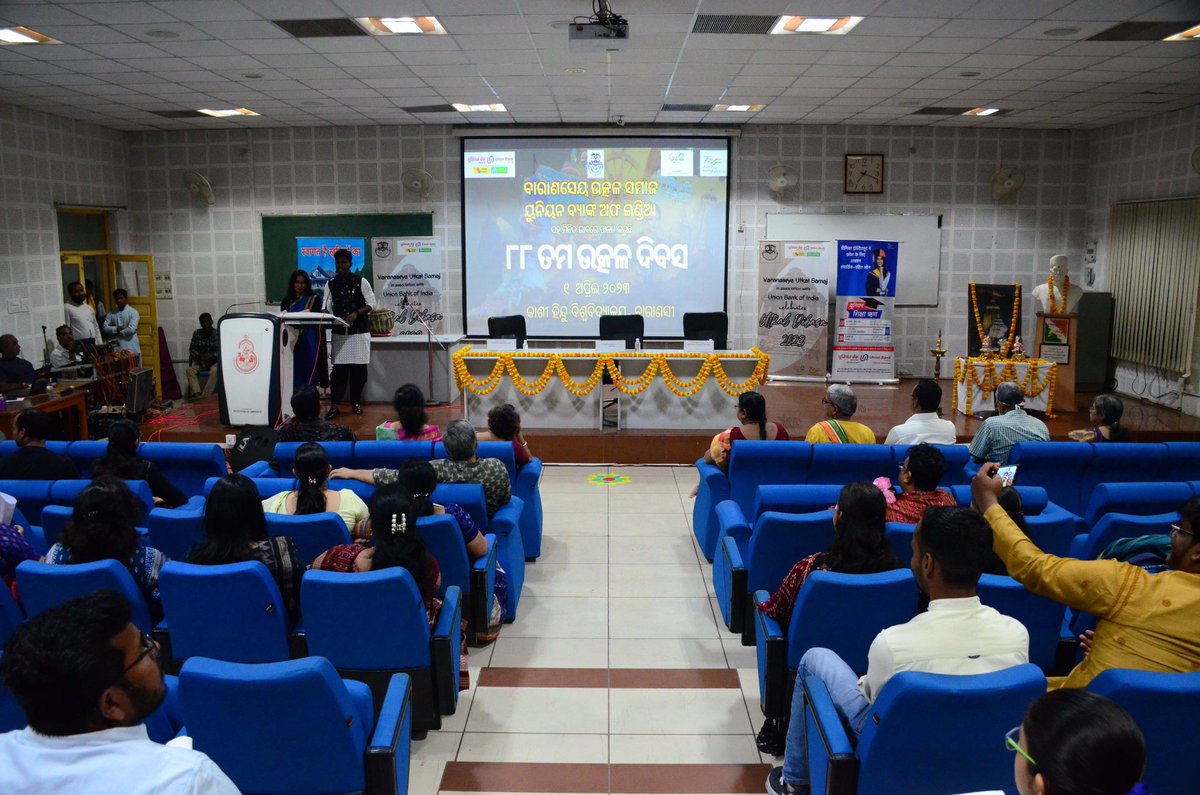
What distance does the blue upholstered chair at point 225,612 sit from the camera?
286 centimetres

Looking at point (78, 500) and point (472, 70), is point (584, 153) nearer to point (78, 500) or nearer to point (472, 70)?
point (472, 70)

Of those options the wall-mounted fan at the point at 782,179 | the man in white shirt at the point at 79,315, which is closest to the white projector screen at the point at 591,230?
the wall-mounted fan at the point at 782,179

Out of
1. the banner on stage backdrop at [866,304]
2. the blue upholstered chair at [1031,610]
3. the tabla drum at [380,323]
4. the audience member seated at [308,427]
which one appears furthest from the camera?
the banner on stage backdrop at [866,304]

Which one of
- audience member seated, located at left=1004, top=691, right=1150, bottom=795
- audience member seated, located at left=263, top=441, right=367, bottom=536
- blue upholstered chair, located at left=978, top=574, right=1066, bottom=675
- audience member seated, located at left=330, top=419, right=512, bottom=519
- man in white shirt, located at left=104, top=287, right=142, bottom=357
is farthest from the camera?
man in white shirt, located at left=104, top=287, right=142, bottom=357

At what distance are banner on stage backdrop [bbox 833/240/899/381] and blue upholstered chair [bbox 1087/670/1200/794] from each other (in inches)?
353

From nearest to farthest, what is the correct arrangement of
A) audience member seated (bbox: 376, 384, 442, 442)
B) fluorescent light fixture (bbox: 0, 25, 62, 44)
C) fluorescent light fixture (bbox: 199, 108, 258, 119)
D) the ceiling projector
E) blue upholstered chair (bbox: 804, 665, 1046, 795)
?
1. blue upholstered chair (bbox: 804, 665, 1046, 795)
2. audience member seated (bbox: 376, 384, 442, 442)
3. the ceiling projector
4. fluorescent light fixture (bbox: 0, 25, 62, 44)
5. fluorescent light fixture (bbox: 199, 108, 258, 119)

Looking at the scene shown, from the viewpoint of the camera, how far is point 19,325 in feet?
30.1

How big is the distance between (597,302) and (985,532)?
30.5 ft

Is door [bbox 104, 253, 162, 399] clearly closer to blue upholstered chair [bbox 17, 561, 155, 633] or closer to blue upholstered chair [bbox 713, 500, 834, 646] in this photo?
blue upholstered chair [bbox 17, 561, 155, 633]

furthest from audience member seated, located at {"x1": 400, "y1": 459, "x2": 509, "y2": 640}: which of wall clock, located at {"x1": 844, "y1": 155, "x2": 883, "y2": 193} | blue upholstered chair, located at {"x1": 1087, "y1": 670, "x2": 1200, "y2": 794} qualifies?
wall clock, located at {"x1": 844, "y1": 155, "x2": 883, "y2": 193}

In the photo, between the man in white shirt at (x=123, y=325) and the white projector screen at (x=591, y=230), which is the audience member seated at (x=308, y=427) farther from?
the white projector screen at (x=591, y=230)

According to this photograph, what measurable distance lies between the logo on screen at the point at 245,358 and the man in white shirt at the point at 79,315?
8.73ft

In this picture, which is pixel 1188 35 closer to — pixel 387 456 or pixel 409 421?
pixel 409 421

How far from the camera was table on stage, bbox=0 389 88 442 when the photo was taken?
6.88 metres
